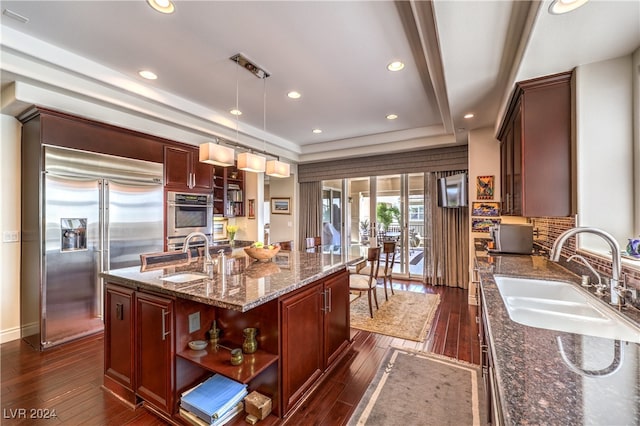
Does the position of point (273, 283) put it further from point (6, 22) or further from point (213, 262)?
point (6, 22)

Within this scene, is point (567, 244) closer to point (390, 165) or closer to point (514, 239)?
point (514, 239)

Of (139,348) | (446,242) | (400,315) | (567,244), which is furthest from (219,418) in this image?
(446,242)

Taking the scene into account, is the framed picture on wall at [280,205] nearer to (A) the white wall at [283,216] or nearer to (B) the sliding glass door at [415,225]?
(A) the white wall at [283,216]

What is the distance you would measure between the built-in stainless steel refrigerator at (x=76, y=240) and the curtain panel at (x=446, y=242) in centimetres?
476

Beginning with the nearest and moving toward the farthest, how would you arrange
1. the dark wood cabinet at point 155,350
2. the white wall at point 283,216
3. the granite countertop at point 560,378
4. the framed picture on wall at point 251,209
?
the granite countertop at point 560,378
the dark wood cabinet at point 155,350
the framed picture on wall at point 251,209
the white wall at point 283,216

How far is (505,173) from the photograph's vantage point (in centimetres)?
346

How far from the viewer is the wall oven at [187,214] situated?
3998 mm

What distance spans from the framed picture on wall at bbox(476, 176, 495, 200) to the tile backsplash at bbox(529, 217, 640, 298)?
25.0 inches

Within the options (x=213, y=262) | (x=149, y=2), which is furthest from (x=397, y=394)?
(x=149, y=2)

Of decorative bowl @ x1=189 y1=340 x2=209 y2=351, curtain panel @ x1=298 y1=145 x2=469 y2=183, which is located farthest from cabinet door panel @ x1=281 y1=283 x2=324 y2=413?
curtain panel @ x1=298 y1=145 x2=469 y2=183

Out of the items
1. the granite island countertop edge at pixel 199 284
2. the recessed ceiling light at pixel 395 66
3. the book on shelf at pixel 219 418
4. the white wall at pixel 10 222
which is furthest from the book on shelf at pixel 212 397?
the recessed ceiling light at pixel 395 66

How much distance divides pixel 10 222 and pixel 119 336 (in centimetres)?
226

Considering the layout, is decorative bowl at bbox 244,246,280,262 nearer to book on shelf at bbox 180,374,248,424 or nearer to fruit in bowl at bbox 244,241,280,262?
fruit in bowl at bbox 244,241,280,262

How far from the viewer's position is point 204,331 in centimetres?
199
